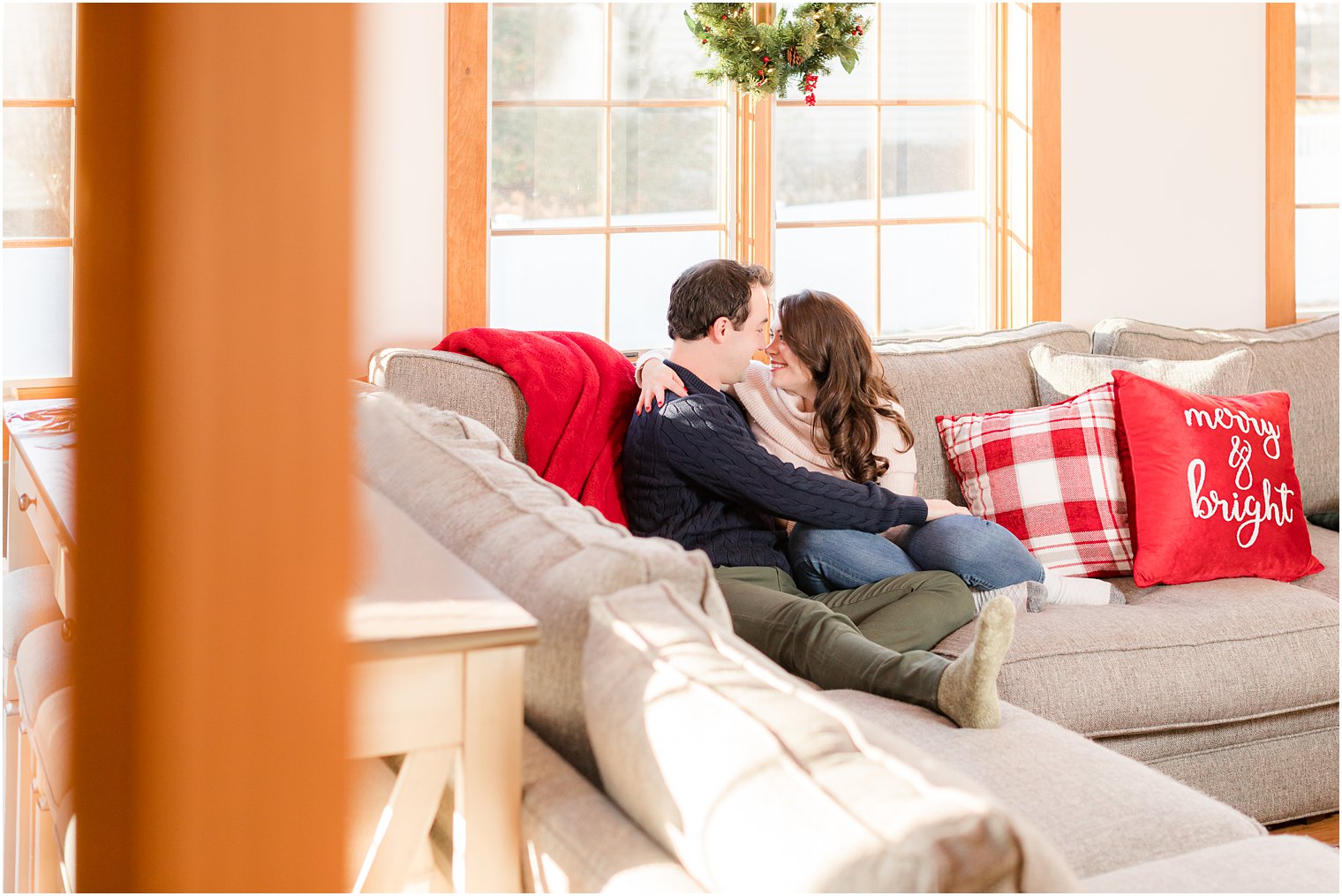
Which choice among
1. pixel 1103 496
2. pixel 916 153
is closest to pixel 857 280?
pixel 916 153

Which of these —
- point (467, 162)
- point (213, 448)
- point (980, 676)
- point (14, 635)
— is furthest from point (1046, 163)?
point (213, 448)

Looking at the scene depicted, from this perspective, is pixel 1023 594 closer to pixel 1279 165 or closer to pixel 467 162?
pixel 467 162

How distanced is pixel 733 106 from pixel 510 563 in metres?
2.46

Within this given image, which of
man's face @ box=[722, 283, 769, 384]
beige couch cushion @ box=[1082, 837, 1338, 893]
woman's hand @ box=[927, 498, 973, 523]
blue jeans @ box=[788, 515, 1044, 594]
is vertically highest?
man's face @ box=[722, 283, 769, 384]

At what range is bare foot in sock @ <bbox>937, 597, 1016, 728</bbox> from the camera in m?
1.51

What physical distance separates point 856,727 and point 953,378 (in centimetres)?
214

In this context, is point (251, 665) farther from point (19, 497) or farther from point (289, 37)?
point (19, 497)

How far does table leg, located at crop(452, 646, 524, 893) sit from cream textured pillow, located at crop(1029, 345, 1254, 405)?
2.20 metres

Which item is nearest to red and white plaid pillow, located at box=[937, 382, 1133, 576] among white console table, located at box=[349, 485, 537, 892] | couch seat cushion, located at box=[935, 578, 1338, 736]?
couch seat cushion, located at box=[935, 578, 1338, 736]

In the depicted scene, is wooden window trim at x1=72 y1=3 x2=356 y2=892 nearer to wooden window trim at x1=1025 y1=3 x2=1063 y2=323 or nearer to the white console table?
the white console table

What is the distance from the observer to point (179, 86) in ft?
1.41

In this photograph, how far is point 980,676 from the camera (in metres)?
1.61

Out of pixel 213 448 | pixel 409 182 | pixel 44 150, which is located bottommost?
pixel 213 448

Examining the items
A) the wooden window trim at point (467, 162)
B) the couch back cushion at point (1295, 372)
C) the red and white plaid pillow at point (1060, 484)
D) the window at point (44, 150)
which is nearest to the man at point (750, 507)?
the red and white plaid pillow at point (1060, 484)
